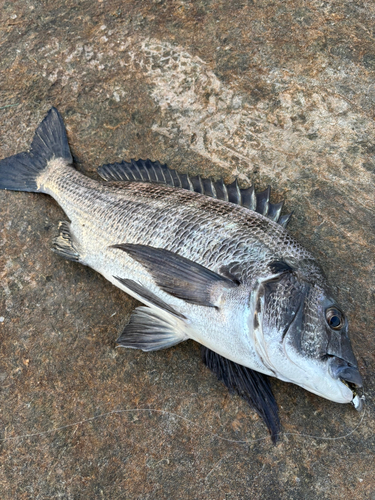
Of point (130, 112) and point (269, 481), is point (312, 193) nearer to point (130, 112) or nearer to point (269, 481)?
point (130, 112)

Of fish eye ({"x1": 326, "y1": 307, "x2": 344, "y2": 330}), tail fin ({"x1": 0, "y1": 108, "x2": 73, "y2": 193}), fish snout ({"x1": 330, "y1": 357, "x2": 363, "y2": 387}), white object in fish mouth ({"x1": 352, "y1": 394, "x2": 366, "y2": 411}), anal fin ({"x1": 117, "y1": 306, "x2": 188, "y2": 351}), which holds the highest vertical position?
tail fin ({"x1": 0, "y1": 108, "x2": 73, "y2": 193})

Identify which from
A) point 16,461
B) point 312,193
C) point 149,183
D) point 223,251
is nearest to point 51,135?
point 149,183

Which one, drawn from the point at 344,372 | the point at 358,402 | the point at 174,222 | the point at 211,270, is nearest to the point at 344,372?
the point at 344,372

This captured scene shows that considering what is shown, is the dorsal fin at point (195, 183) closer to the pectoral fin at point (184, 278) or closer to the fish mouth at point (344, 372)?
the pectoral fin at point (184, 278)

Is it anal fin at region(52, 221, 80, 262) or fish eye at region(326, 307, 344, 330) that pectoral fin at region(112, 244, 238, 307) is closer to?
fish eye at region(326, 307, 344, 330)

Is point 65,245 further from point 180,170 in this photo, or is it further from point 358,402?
point 358,402

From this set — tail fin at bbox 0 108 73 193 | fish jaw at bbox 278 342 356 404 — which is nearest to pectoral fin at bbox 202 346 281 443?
fish jaw at bbox 278 342 356 404
